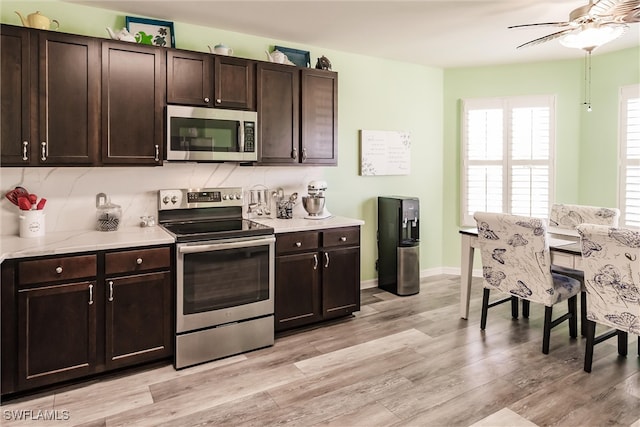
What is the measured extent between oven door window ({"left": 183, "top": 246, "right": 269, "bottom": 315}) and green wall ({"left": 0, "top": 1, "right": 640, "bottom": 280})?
1248 millimetres

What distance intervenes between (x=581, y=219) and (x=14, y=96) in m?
4.49

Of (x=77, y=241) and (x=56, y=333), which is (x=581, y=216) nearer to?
(x=77, y=241)

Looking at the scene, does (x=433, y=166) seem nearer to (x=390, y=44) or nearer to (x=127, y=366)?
(x=390, y=44)

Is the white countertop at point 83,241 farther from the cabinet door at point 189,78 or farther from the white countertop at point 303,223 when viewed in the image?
the cabinet door at point 189,78

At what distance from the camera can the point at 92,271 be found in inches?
101

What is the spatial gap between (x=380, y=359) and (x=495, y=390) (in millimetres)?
772

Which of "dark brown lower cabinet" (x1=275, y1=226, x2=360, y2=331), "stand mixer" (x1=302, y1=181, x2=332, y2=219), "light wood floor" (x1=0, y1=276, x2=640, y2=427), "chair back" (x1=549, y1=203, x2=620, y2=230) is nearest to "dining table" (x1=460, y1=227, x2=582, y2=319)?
"chair back" (x1=549, y1=203, x2=620, y2=230)

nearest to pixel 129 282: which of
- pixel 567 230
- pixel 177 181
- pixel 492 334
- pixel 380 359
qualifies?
pixel 177 181

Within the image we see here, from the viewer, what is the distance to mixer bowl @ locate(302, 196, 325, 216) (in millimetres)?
3783

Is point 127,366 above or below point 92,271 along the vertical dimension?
below

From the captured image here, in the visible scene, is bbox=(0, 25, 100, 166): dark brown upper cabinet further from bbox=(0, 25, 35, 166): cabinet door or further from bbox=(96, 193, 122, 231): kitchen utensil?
bbox=(96, 193, 122, 231): kitchen utensil

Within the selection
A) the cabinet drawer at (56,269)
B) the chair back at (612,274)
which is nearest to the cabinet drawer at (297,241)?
the cabinet drawer at (56,269)

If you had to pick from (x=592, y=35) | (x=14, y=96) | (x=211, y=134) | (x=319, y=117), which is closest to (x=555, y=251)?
(x=592, y=35)

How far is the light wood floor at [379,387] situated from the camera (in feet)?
7.48
